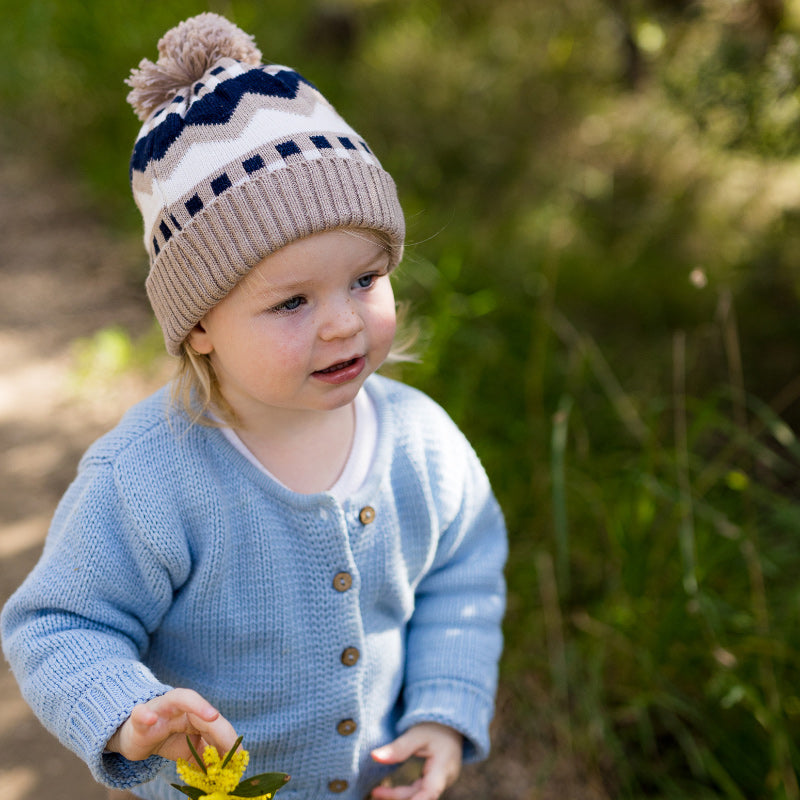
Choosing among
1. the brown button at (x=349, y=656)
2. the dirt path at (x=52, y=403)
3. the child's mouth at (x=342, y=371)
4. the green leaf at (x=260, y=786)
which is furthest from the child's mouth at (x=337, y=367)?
the dirt path at (x=52, y=403)

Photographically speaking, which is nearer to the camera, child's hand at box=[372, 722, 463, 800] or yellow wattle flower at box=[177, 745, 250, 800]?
yellow wattle flower at box=[177, 745, 250, 800]

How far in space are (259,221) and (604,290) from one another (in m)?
3.05

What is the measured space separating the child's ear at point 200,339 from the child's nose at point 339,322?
224mm

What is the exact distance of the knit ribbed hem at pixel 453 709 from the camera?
159cm

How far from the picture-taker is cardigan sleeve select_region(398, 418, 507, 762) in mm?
1618

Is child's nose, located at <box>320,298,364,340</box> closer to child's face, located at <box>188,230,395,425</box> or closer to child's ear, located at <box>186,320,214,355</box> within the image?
child's face, located at <box>188,230,395,425</box>

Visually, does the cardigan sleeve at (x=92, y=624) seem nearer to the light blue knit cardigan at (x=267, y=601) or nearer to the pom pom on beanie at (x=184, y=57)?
the light blue knit cardigan at (x=267, y=601)

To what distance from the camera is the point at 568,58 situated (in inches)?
188

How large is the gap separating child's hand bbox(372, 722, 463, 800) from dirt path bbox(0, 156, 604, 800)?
66cm

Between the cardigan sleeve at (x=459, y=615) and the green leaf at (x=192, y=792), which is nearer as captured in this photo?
the green leaf at (x=192, y=792)

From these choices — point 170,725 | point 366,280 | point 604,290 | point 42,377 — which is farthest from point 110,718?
point 604,290

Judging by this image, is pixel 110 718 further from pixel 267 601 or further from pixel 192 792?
pixel 267 601

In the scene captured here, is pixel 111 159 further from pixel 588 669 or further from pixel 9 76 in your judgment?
pixel 588 669

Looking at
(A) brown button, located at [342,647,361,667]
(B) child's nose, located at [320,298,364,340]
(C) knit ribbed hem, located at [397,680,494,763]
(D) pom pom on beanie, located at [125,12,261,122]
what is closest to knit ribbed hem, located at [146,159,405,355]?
(B) child's nose, located at [320,298,364,340]
